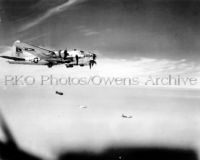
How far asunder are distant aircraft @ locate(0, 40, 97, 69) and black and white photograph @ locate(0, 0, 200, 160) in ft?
0.06

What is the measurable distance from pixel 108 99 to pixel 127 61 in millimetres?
867

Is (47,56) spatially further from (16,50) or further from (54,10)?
(54,10)

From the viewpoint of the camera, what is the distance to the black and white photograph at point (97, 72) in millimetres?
5309

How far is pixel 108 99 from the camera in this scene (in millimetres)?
5426

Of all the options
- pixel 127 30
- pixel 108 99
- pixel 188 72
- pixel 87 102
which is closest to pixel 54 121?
pixel 87 102

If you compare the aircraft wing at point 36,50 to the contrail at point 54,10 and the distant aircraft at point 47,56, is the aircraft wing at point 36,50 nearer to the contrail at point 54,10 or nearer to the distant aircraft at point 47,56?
the distant aircraft at point 47,56

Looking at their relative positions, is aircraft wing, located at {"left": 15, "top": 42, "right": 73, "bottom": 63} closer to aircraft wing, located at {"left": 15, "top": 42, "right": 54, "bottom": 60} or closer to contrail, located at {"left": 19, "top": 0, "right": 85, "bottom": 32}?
aircraft wing, located at {"left": 15, "top": 42, "right": 54, "bottom": 60}


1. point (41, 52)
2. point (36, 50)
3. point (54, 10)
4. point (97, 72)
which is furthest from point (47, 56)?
point (97, 72)

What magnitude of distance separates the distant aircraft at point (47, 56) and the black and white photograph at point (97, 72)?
0.02m

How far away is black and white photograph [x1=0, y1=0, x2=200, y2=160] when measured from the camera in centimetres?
531

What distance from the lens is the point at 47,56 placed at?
5355 millimetres

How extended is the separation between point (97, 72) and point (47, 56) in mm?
1040

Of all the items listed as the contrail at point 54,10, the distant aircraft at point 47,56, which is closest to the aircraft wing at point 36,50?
the distant aircraft at point 47,56

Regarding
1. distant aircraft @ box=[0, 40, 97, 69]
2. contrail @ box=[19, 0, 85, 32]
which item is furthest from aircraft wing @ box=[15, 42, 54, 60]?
contrail @ box=[19, 0, 85, 32]
